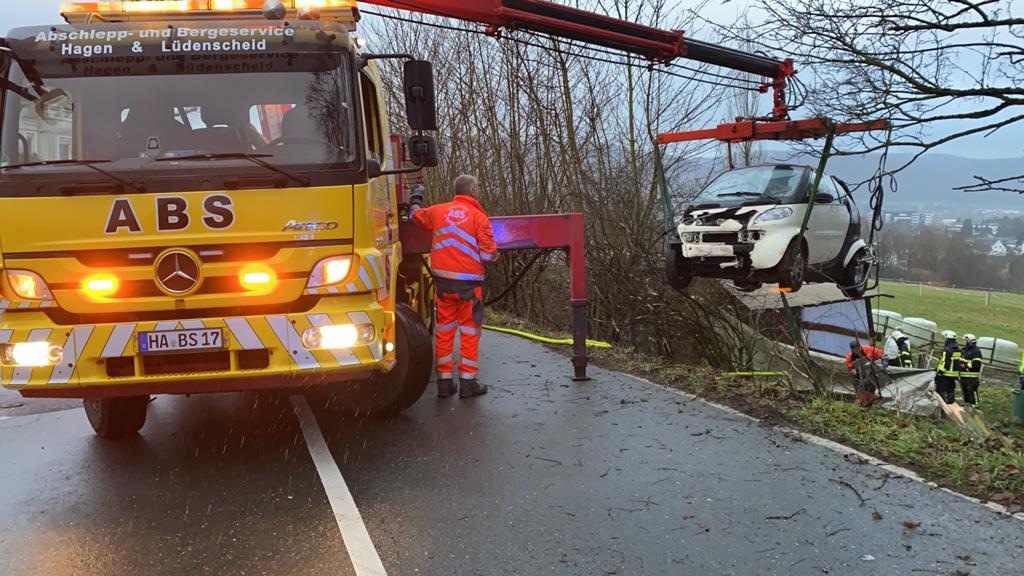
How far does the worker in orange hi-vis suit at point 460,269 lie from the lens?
577 centimetres

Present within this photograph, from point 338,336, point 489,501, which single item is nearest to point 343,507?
point 489,501

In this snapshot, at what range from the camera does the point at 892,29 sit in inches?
255

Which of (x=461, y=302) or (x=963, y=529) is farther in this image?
(x=461, y=302)

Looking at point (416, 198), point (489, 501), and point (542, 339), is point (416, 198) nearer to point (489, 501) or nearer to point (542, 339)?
point (542, 339)

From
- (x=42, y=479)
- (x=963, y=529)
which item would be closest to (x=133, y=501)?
(x=42, y=479)

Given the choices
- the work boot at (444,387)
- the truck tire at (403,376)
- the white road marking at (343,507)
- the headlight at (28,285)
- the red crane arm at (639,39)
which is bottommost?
the white road marking at (343,507)

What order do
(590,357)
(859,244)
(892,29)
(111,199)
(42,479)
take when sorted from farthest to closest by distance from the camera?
(859,244) → (590,357) → (892,29) → (42,479) → (111,199)

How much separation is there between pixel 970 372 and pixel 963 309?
4848cm

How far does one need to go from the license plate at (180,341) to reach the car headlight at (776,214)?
6519 millimetres

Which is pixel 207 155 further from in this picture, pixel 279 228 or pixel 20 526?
pixel 20 526

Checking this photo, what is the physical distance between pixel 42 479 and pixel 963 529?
16.7 ft

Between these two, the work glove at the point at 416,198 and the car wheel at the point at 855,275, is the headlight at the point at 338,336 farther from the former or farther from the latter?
the car wheel at the point at 855,275

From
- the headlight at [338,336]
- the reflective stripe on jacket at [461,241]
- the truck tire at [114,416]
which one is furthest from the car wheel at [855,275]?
the truck tire at [114,416]

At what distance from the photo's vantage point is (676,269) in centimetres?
933
